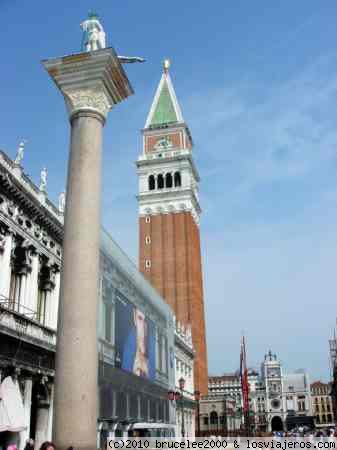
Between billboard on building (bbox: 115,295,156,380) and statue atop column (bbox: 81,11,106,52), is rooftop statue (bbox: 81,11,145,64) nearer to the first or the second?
statue atop column (bbox: 81,11,106,52)

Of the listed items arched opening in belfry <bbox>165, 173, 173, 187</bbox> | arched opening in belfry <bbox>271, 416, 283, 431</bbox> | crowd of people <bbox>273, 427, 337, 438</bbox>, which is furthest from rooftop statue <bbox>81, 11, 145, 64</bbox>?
arched opening in belfry <bbox>271, 416, 283, 431</bbox>

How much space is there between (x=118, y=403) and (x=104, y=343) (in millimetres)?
4489

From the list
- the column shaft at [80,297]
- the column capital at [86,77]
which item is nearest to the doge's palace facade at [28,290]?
the column shaft at [80,297]

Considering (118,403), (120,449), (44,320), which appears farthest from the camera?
(118,403)

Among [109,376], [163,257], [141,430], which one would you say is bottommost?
[141,430]

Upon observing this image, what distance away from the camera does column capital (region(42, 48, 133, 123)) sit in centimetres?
1074

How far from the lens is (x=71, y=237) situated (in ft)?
31.8

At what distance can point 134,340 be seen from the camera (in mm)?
29328

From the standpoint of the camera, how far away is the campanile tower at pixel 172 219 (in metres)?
68.4

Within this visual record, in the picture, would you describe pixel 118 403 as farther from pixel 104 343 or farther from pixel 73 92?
pixel 73 92

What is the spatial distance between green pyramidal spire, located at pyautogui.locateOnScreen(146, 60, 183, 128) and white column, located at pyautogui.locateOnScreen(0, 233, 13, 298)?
199 ft

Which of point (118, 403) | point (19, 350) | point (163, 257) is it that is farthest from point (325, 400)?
point (19, 350)

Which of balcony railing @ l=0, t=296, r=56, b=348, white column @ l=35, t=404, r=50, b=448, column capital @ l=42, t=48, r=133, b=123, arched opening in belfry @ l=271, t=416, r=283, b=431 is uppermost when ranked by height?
column capital @ l=42, t=48, r=133, b=123

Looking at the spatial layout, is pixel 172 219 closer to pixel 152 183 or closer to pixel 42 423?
pixel 152 183
